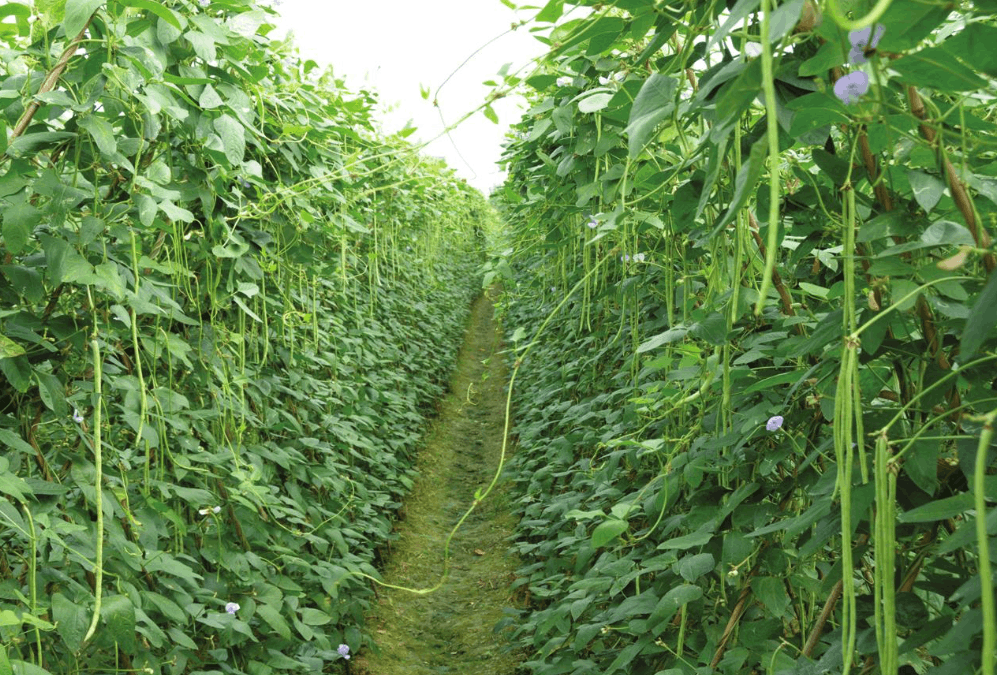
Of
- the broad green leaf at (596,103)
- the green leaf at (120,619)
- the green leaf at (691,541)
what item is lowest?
the green leaf at (120,619)

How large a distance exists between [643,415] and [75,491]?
4.68ft

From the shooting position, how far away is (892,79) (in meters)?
0.74

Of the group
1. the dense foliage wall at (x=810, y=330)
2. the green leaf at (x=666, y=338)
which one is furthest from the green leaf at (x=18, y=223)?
the green leaf at (x=666, y=338)

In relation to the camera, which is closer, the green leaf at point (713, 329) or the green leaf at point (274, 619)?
the green leaf at point (713, 329)

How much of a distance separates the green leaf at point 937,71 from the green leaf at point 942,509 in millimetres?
387

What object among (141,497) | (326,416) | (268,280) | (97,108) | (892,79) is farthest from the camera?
(326,416)

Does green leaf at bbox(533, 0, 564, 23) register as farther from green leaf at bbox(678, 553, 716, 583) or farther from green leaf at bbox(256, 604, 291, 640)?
green leaf at bbox(256, 604, 291, 640)

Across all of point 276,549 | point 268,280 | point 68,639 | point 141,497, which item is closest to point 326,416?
point 268,280

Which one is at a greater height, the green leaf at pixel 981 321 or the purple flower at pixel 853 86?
the purple flower at pixel 853 86

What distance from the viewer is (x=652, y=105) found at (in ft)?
3.06

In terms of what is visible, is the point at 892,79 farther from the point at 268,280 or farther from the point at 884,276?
the point at 268,280

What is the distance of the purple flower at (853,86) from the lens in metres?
0.70

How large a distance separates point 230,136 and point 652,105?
1.09m

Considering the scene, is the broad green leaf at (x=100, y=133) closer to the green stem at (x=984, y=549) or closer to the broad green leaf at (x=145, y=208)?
the broad green leaf at (x=145, y=208)
